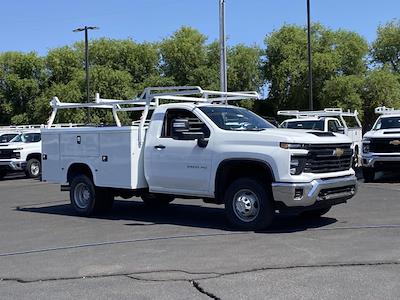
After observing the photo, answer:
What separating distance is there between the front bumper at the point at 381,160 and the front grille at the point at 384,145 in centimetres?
18

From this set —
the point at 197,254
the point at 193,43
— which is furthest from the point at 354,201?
the point at 193,43

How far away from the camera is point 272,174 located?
9.28m

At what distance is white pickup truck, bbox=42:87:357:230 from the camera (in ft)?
30.4

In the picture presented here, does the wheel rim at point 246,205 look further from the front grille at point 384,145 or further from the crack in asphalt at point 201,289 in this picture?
the front grille at point 384,145

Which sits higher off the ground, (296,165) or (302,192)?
(296,165)

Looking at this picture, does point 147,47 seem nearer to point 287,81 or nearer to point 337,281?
point 287,81

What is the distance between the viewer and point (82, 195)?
12.2m

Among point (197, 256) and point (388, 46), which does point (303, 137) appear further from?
point (388, 46)

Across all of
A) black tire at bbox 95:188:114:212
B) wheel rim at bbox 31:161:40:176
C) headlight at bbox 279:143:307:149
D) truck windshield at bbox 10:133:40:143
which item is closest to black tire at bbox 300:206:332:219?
headlight at bbox 279:143:307:149

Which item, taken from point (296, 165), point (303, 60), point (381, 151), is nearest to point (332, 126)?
point (381, 151)

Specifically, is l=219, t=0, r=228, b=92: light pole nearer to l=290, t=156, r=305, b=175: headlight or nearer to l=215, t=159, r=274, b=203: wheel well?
l=215, t=159, r=274, b=203: wheel well

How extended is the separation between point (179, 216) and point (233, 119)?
92.3 inches

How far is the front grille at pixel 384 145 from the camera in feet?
56.5

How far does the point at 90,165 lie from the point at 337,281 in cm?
659
